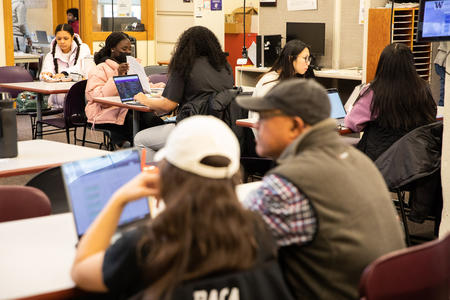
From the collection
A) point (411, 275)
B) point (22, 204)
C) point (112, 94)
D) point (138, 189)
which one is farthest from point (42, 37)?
point (411, 275)

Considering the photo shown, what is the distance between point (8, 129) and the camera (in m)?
3.34

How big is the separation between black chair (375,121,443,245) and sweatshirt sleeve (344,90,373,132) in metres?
0.46

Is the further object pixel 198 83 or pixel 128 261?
pixel 198 83

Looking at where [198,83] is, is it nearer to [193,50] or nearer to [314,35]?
[193,50]

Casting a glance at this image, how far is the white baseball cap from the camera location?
4.98 ft

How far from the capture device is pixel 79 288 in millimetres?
1817

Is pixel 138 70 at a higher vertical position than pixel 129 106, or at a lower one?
higher

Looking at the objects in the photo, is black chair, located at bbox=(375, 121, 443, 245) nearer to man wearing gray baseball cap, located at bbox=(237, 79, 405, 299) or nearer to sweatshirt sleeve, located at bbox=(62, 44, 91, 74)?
man wearing gray baseball cap, located at bbox=(237, 79, 405, 299)

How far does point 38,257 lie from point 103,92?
12.7 ft

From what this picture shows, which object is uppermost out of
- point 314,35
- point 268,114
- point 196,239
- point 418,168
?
point 314,35

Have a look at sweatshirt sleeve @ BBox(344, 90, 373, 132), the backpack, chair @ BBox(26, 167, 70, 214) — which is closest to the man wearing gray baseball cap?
chair @ BBox(26, 167, 70, 214)

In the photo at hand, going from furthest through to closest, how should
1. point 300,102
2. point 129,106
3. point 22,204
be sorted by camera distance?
point 129,106, point 22,204, point 300,102

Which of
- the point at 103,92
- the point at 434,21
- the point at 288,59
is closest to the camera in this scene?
the point at 434,21

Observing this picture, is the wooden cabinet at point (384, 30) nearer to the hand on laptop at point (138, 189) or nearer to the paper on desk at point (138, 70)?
the paper on desk at point (138, 70)
